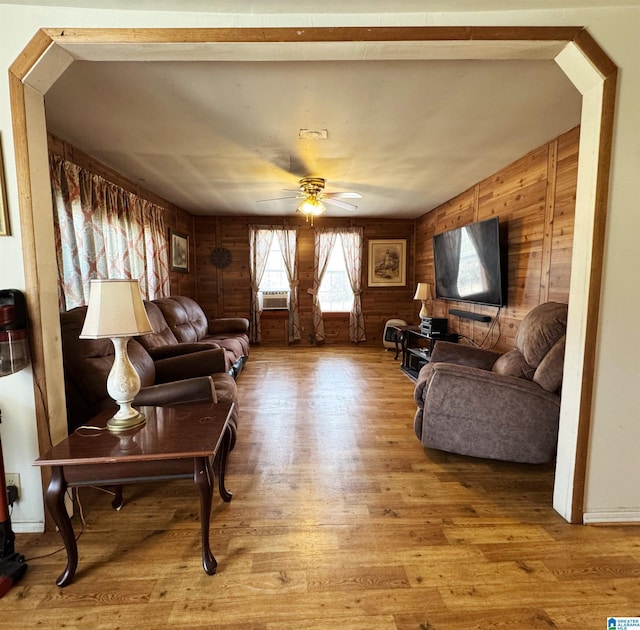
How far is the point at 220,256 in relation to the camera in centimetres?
593

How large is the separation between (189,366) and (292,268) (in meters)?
3.66

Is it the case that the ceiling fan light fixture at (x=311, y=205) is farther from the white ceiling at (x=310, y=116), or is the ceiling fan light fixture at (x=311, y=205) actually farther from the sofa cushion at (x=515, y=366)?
the sofa cushion at (x=515, y=366)

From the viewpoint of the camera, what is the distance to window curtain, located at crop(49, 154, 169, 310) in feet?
8.50

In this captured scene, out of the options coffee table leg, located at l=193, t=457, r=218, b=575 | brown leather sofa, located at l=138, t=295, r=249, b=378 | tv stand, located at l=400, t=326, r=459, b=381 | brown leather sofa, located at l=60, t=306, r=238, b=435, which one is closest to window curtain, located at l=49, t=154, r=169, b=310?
brown leather sofa, located at l=138, t=295, r=249, b=378

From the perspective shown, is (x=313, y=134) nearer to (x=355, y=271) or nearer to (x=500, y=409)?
(x=500, y=409)

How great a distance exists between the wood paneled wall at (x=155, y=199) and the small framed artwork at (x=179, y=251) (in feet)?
0.28

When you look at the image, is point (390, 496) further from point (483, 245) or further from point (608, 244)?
point (483, 245)

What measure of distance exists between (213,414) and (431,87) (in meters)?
2.23

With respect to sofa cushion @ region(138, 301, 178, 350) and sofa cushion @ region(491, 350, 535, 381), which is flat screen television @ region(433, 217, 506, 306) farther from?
sofa cushion @ region(138, 301, 178, 350)

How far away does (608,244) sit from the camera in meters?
1.55

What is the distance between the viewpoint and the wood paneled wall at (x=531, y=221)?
256cm

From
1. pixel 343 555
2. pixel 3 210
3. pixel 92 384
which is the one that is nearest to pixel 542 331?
pixel 343 555

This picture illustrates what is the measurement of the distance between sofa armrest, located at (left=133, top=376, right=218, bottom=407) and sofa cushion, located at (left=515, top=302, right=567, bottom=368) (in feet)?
7.12

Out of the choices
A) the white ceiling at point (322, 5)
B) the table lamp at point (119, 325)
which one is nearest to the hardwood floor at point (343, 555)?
the table lamp at point (119, 325)
